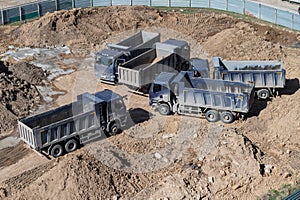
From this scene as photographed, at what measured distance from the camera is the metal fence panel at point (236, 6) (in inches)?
1834

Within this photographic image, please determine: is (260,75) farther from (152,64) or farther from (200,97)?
(152,64)

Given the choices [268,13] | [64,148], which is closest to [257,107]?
[64,148]

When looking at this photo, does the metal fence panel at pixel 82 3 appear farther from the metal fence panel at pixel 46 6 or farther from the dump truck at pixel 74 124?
the dump truck at pixel 74 124

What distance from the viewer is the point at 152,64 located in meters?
33.0

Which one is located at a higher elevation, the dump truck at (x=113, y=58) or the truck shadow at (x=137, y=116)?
the dump truck at (x=113, y=58)

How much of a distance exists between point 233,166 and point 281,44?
700 inches

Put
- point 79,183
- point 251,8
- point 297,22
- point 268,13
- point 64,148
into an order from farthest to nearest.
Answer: point 251,8 → point 268,13 → point 297,22 → point 64,148 → point 79,183

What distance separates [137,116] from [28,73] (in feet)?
29.3

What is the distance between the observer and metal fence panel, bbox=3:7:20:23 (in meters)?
45.6

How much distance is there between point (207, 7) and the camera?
48.4m

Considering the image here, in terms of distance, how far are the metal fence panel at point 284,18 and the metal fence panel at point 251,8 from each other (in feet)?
7.94

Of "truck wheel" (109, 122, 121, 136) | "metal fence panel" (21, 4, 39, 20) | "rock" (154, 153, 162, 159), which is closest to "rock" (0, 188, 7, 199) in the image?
"truck wheel" (109, 122, 121, 136)

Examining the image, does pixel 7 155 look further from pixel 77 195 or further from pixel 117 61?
pixel 117 61

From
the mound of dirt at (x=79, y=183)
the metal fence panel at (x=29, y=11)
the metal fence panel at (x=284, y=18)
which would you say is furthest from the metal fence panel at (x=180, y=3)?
the mound of dirt at (x=79, y=183)
